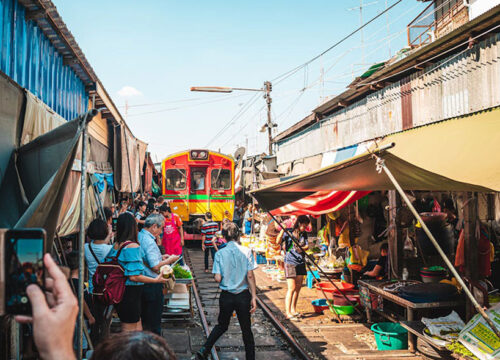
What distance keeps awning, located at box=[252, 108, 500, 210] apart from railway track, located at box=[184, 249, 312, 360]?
7.69ft

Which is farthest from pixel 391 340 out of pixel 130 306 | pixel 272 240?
pixel 272 240

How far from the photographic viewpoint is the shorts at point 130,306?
4.46 m

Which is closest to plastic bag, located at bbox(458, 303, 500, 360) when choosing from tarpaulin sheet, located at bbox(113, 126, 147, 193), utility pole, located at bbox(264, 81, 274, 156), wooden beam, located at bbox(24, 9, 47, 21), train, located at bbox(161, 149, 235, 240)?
wooden beam, located at bbox(24, 9, 47, 21)

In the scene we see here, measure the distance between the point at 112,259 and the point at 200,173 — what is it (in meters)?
12.5

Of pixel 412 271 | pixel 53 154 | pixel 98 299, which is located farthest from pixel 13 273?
pixel 412 271

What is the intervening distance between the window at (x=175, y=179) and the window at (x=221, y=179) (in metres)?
1.20

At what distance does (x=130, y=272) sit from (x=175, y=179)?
12223mm

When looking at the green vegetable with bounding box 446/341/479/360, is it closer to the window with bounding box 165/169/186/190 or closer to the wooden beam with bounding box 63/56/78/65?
the wooden beam with bounding box 63/56/78/65

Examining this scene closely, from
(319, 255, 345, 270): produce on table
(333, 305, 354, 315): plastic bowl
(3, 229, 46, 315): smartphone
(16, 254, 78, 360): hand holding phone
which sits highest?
(3, 229, 46, 315): smartphone

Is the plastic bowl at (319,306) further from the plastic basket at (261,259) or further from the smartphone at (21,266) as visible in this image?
the smartphone at (21,266)

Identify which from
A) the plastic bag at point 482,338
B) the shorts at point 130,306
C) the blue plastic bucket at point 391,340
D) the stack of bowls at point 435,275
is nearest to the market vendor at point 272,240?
the stack of bowls at point 435,275

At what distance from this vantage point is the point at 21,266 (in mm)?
1236

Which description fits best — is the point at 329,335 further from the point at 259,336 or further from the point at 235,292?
the point at 235,292

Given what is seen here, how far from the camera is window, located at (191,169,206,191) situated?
16.7 m
